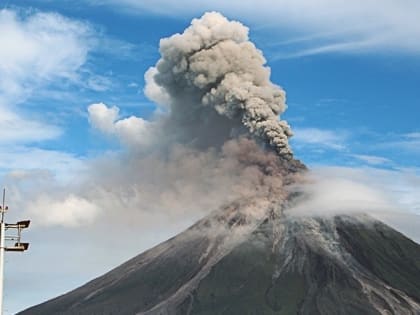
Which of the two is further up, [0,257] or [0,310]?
[0,257]

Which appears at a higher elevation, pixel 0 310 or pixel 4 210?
pixel 4 210

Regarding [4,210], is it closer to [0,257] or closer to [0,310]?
[0,257]

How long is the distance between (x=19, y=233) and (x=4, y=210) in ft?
3.29

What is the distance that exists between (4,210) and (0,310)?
10.6 ft

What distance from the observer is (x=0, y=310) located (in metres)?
26.2

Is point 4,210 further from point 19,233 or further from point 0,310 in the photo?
point 0,310

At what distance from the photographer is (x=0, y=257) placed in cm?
2591

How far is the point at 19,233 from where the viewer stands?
1054 inches

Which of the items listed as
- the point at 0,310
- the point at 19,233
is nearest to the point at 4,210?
the point at 19,233

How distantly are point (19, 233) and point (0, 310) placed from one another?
2.56 m

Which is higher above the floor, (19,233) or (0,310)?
(19,233)

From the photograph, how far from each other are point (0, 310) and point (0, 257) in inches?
69.9

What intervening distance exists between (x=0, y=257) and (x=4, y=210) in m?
1.53
